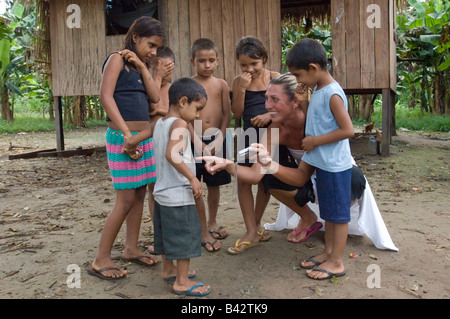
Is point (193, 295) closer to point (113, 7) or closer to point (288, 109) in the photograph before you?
point (288, 109)

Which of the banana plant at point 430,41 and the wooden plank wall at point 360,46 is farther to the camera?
the banana plant at point 430,41

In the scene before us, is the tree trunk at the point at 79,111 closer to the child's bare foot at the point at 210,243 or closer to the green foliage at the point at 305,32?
the green foliage at the point at 305,32

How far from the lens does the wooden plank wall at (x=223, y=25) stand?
20.5 feet

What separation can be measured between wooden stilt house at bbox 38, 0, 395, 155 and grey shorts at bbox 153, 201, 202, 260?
4.37 meters

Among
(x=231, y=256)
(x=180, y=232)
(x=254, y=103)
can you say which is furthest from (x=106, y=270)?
(x=254, y=103)

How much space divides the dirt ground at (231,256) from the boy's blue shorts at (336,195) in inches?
14.7

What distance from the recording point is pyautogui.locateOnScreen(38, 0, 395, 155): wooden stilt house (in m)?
6.17

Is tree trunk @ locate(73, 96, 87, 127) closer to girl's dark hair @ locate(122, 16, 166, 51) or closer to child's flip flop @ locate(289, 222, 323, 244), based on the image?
girl's dark hair @ locate(122, 16, 166, 51)

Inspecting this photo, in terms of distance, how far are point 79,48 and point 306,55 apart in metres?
5.54

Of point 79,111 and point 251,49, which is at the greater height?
point 79,111

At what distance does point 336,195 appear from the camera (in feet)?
8.34

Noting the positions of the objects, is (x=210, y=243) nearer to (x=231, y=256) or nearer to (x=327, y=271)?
(x=231, y=256)

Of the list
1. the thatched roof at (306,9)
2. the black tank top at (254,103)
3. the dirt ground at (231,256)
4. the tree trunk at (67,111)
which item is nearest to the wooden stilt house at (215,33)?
the dirt ground at (231,256)

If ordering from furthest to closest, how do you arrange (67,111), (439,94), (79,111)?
(67,111) < (79,111) < (439,94)
